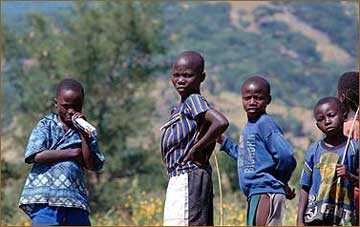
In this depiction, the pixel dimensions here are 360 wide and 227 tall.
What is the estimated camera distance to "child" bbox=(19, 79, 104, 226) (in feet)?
17.8

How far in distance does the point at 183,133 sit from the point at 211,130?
175mm

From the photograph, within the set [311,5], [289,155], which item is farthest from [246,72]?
[289,155]

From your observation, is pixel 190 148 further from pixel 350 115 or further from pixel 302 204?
pixel 350 115

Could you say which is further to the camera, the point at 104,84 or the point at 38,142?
the point at 104,84

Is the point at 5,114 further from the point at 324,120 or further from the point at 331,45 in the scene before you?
the point at 331,45

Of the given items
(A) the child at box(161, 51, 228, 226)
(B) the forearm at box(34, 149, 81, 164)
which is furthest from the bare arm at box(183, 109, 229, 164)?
(B) the forearm at box(34, 149, 81, 164)

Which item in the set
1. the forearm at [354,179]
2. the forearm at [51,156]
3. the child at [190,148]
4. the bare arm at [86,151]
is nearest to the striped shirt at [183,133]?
the child at [190,148]

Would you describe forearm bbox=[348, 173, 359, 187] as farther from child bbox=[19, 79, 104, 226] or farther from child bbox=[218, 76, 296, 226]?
child bbox=[19, 79, 104, 226]

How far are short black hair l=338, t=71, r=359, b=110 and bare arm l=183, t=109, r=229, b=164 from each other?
89 cm

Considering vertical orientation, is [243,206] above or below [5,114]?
below

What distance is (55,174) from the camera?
5.45 metres

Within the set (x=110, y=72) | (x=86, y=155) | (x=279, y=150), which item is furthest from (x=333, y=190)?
(x=110, y=72)

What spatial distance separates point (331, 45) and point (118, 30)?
298 ft

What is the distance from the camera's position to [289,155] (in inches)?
219
